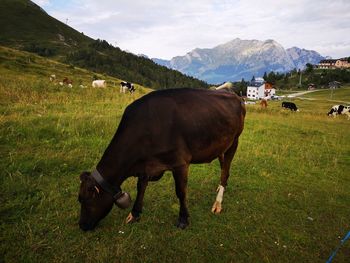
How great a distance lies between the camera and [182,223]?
5527 millimetres

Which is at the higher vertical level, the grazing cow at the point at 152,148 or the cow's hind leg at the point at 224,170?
the grazing cow at the point at 152,148

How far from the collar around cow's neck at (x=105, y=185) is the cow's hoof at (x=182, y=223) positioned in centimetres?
149

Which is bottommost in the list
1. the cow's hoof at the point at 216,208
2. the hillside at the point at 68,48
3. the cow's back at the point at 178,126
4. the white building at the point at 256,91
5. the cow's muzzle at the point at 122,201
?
the white building at the point at 256,91

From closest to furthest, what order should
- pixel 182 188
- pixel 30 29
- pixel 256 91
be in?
1. pixel 182 188
2. pixel 30 29
3. pixel 256 91

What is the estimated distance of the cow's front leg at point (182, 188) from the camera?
511 cm

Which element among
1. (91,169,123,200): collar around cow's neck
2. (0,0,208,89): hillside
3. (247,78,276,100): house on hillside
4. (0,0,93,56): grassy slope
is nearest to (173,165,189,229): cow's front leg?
(91,169,123,200): collar around cow's neck

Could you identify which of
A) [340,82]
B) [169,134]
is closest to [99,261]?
[169,134]

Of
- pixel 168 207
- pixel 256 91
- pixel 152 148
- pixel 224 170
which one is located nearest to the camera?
pixel 152 148

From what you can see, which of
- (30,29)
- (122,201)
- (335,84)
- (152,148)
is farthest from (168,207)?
(30,29)

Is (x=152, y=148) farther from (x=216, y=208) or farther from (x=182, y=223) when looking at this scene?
(x=216, y=208)

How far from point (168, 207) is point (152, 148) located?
1964mm

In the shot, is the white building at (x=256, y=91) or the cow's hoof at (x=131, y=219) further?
the white building at (x=256, y=91)

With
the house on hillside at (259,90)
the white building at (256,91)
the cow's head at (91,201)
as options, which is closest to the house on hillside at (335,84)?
the house on hillside at (259,90)

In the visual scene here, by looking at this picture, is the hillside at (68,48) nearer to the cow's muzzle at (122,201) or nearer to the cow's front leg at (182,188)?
the cow's front leg at (182,188)
